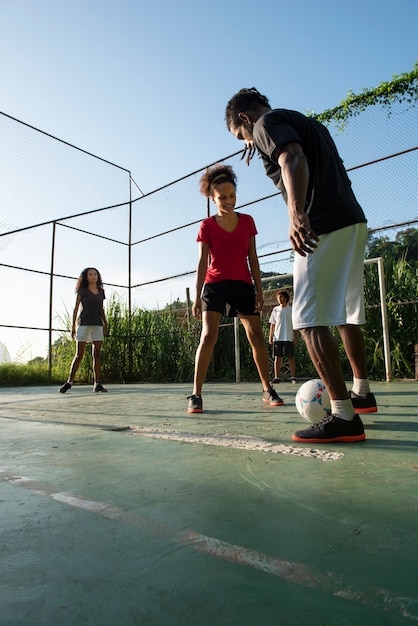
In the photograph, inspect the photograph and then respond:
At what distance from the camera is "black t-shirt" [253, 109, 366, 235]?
1.90 m

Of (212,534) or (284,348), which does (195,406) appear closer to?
(212,534)

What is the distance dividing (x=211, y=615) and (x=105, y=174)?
405 inches

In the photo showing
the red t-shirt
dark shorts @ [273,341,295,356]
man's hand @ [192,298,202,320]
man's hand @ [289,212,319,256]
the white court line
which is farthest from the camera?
dark shorts @ [273,341,295,356]

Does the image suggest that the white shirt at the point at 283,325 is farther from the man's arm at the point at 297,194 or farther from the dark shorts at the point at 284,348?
the man's arm at the point at 297,194

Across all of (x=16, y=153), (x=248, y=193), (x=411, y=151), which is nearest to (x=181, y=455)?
(x=411, y=151)

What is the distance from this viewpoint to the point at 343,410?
5.87 feet

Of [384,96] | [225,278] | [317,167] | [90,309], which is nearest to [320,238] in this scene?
[317,167]

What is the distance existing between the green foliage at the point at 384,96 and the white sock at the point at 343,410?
5.05m

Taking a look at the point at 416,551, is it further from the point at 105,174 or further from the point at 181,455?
the point at 105,174

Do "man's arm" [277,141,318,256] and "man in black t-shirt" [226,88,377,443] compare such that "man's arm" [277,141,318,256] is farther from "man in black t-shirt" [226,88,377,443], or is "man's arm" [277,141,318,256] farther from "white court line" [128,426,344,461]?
"white court line" [128,426,344,461]

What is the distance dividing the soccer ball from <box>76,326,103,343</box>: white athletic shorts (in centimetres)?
405

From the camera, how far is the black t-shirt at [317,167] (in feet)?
6.22

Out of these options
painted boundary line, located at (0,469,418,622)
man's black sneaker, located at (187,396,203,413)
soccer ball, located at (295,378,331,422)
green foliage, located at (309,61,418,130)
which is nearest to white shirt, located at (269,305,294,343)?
green foliage, located at (309,61,418,130)

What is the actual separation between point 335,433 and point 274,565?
1108mm
